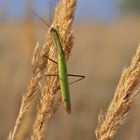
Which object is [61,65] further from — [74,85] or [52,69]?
[74,85]

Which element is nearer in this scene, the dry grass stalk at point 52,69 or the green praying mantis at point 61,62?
the dry grass stalk at point 52,69

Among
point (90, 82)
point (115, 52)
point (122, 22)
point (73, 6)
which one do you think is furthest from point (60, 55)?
point (122, 22)

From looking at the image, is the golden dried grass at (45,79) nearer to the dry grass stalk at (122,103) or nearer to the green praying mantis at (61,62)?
the green praying mantis at (61,62)

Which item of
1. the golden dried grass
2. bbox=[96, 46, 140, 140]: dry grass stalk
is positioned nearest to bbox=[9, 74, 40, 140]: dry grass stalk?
the golden dried grass

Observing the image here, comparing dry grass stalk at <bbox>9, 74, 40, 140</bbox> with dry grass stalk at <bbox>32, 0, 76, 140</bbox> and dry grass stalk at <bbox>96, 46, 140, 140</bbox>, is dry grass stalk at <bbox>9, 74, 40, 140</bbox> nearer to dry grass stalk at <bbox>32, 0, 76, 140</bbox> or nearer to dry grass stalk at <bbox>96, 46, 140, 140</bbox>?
dry grass stalk at <bbox>32, 0, 76, 140</bbox>

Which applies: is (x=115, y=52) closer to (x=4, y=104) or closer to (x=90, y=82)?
(x=90, y=82)

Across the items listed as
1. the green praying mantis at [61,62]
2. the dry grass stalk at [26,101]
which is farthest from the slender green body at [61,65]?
the dry grass stalk at [26,101]
